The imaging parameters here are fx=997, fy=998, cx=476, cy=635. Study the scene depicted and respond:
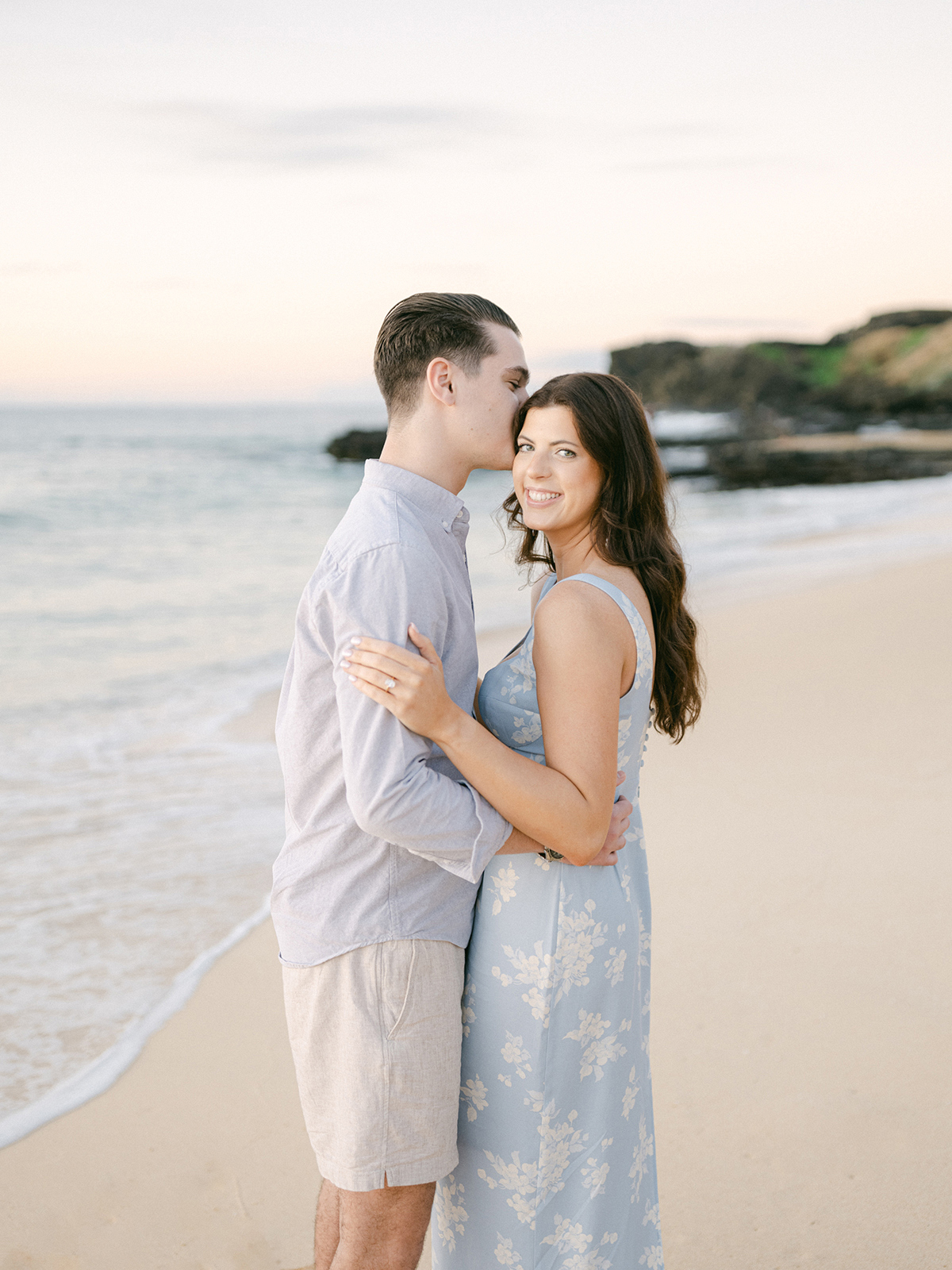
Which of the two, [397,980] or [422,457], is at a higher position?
[422,457]

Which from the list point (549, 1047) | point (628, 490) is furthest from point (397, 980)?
point (628, 490)

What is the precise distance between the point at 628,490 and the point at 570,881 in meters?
0.78

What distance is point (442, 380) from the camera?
76.7 inches

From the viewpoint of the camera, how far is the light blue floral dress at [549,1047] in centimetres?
188

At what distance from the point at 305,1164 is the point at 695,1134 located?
1.15m

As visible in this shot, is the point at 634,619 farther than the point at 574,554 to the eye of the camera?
No

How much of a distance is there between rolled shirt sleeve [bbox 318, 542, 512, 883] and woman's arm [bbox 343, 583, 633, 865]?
36 millimetres

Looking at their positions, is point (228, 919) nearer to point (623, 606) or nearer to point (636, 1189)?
point (636, 1189)

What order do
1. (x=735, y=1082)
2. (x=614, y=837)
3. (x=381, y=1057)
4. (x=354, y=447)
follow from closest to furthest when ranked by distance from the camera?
(x=381, y=1057) < (x=614, y=837) < (x=735, y=1082) < (x=354, y=447)

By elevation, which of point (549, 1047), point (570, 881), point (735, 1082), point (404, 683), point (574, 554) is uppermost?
point (574, 554)

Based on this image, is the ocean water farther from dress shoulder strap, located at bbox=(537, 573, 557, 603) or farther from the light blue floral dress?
the light blue floral dress

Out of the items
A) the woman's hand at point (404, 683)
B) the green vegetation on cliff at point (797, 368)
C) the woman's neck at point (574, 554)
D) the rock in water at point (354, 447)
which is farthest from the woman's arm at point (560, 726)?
the green vegetation on cliff at point (797, 368)

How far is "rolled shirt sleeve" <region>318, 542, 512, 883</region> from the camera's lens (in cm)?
162

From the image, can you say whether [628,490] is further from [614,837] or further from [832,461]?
[832,461]
